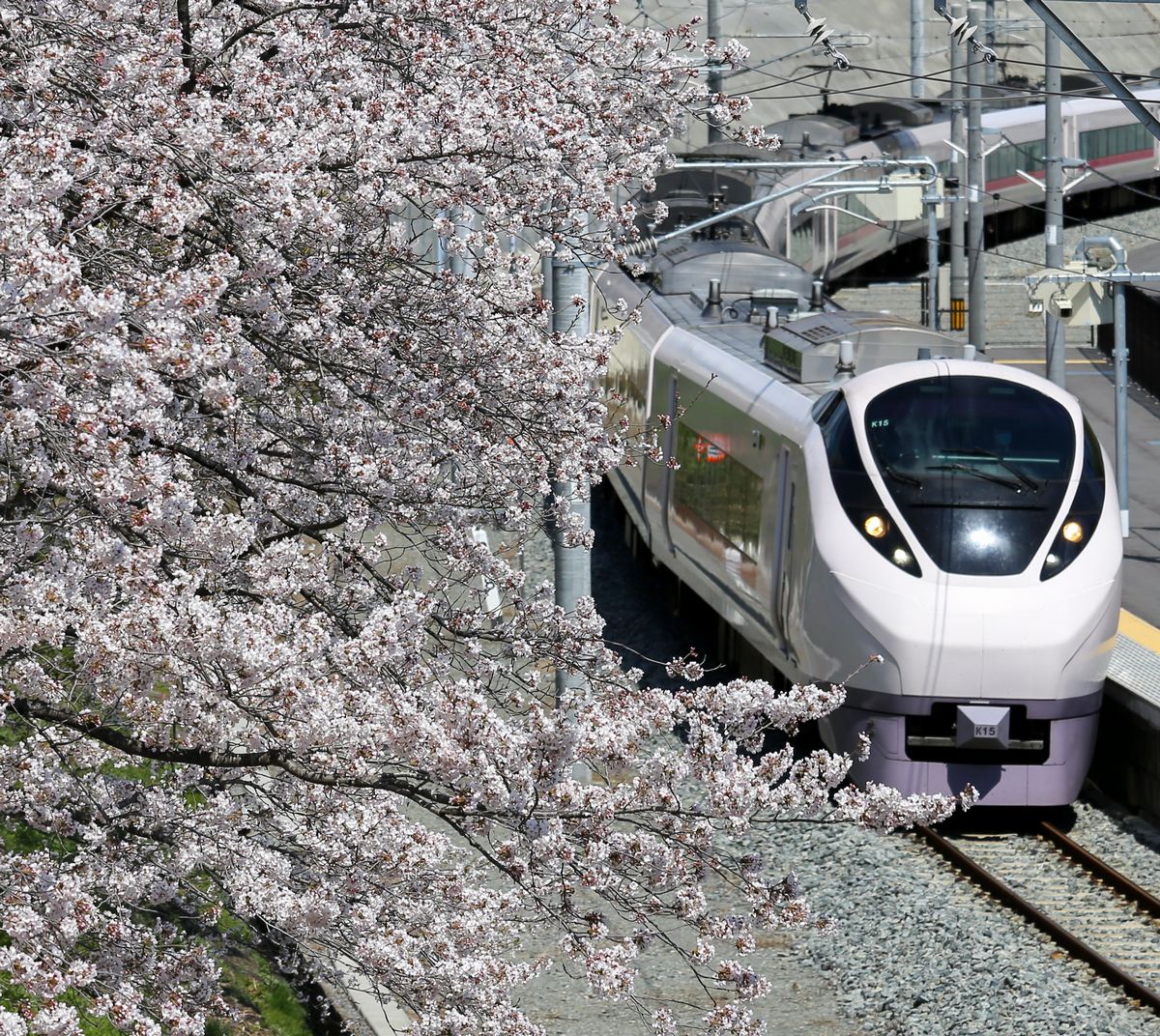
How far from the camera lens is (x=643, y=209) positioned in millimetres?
9953

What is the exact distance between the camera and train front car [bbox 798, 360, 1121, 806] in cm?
1264

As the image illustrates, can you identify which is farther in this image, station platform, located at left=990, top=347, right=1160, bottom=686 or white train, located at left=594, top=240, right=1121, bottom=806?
station platform, located at left=990, top=347, right=1160, bottom=686

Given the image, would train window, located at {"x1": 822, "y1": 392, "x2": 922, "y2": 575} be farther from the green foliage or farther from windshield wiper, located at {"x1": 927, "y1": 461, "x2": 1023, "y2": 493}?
the green foliage

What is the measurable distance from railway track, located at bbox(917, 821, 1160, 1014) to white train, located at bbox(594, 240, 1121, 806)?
426 millimetres

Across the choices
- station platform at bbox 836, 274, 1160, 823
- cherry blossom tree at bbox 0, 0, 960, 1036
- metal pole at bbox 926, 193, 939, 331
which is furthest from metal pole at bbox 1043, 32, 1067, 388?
cherry blossom tree at bbox 0, 0, 960, 1036

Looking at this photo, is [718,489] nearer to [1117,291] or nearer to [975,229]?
[1117,291]

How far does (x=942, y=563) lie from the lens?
12.8 metres

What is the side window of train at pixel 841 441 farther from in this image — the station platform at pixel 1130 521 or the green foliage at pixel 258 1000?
the green foliage at pixel 258 1000

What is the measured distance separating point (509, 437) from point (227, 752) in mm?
2247

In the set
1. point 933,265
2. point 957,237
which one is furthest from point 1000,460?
point 957,237

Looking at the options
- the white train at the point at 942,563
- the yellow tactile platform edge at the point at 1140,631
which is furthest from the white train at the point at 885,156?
the white train at the point at 942,563

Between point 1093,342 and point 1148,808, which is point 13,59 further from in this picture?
point 1093,342

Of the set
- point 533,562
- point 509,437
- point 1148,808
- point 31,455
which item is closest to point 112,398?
point 31,455

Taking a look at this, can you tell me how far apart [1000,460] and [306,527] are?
24.0ft
